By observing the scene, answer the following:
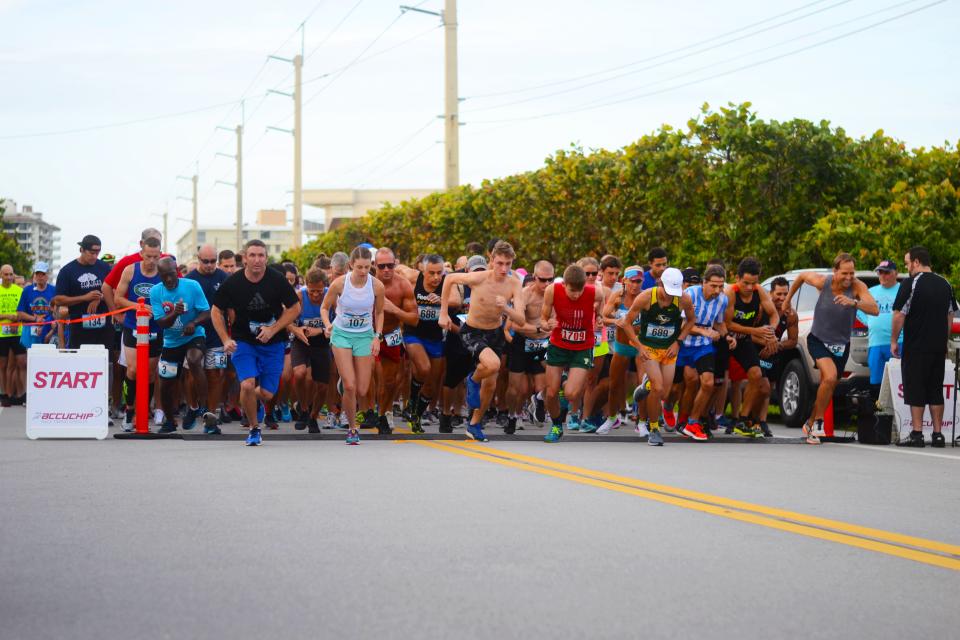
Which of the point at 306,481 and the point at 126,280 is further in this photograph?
the point at 126,280

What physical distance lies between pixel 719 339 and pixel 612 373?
1399mm

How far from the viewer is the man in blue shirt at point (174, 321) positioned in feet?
50.3

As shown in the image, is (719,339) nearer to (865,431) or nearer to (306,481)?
(865,431)

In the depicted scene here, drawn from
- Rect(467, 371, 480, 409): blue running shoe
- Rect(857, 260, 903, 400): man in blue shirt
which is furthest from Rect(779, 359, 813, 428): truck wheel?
Rect(467, 371, 480, 409): blue running shoe

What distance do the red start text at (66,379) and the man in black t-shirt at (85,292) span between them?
2528 millimetres

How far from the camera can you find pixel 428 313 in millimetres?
16156

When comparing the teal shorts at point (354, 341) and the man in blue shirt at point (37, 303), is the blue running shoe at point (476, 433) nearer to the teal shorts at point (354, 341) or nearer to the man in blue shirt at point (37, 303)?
the teal shorts at point (354, 341)

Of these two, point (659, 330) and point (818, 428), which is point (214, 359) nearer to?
point (659, 330)

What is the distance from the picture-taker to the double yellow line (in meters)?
7.69

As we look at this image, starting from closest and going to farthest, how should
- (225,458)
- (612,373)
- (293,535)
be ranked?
(293,535), (225,458), (612,373)

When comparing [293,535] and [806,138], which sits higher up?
[806,138]

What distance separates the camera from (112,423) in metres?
17.5

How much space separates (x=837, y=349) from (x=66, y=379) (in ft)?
26.8

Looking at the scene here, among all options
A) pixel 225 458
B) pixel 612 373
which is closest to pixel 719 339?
pixel 612 373
